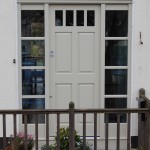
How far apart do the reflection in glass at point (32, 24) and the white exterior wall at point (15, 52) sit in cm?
23

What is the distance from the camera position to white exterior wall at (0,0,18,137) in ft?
22.9

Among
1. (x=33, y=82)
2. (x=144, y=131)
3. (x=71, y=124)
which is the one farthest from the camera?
(x=33, y=82)

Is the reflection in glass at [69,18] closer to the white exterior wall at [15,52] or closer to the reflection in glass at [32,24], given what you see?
the reflection in glass at [32,24]

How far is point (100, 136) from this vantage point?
23.9 feet

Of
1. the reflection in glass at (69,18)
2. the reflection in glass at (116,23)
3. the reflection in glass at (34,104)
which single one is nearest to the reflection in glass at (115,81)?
the reflection in glass at (116,23)

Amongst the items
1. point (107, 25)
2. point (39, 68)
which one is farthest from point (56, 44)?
point (107, 25)

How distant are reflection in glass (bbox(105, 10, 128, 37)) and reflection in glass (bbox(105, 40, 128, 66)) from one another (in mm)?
145

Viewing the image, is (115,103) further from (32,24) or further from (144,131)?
(32,24)

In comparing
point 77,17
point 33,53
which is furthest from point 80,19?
point 33,53

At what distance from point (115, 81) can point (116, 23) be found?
105 centimetres

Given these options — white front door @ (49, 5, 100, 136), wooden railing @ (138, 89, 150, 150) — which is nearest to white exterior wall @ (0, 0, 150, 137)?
white front door @ (49, 5, 100, 136)

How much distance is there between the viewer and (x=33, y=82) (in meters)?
7.32

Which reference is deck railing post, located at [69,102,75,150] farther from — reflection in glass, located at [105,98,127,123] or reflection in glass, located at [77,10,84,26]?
reflection in glass, located at [77,10,84,26]

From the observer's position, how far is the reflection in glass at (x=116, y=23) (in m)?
7.20
